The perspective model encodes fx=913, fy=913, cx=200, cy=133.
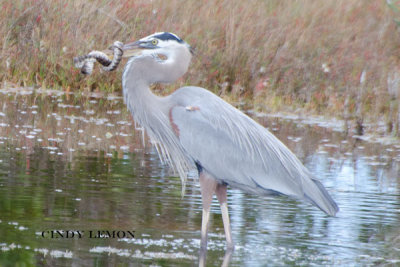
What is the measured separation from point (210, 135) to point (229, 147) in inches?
6.5

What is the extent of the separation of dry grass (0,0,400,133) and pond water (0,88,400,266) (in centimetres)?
277

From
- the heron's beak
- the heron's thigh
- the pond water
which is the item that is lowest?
the pond water

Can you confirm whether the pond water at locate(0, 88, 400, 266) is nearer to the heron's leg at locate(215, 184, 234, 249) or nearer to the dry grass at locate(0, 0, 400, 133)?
the heron's leg at locate(215, 184, 234, 249)

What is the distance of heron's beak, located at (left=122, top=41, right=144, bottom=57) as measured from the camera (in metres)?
6.43

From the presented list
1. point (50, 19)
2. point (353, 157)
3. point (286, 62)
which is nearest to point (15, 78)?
point (50, 19)

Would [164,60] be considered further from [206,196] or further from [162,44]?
[206,196]

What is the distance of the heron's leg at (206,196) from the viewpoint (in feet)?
19.2

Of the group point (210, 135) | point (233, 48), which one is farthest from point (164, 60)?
point (233, 48)

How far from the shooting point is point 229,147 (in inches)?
248

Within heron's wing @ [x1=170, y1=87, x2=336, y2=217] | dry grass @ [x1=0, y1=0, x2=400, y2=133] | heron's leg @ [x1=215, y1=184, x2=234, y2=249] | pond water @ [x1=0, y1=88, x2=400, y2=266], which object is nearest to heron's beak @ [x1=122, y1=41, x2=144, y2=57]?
heron's wing @ [x1=170, y1=87, x2=336, y2=217]

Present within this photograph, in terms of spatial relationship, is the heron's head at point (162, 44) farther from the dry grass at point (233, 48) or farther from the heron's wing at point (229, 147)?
the dry grass at point (233, 48)

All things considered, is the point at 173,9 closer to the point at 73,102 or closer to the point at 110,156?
the point at 73,102

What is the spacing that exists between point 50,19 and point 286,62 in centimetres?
390

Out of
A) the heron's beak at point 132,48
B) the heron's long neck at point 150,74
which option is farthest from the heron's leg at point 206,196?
the heron's beak at point 132,48
